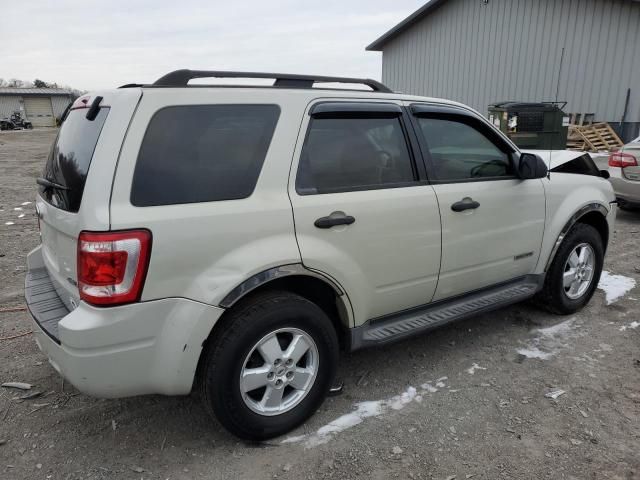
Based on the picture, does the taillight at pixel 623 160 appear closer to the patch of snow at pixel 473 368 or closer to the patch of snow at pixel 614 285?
the patch of snow at pixel 614 285

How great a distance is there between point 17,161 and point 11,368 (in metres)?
17.5

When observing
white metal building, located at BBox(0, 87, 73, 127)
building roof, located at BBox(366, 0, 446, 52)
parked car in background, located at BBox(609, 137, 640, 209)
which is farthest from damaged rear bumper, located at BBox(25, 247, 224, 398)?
white metal building, located at BBox(0, 87, 73, 127)

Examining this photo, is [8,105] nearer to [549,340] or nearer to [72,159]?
[72,159]

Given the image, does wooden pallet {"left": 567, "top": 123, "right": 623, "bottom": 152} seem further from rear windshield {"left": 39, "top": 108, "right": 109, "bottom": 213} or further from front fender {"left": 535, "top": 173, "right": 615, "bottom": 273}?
rear windshield {"left": 39, "top": 108, "right": 109, "bottom": 213}

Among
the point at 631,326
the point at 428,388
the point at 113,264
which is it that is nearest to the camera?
the point at 113,264

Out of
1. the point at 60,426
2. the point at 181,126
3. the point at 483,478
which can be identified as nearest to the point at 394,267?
the point at 483,478

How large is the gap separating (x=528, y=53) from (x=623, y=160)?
1131 cm

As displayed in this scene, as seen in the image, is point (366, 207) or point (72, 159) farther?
point (366, 207)

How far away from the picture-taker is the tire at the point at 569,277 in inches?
158

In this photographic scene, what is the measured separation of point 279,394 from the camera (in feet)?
8.66

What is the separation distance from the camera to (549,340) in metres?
3.83

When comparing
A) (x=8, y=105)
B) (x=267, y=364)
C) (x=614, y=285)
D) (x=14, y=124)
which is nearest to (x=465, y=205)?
(x=267, y=364)

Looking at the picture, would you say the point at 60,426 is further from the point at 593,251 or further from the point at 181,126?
the point at 593,251

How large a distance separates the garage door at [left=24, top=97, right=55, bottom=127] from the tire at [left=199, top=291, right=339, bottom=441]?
6420cm
